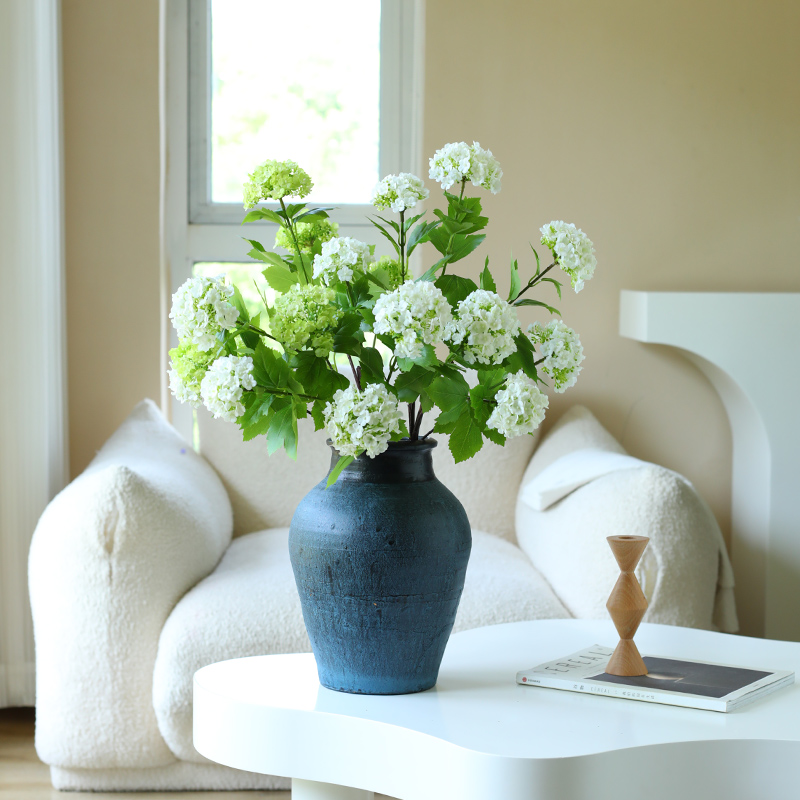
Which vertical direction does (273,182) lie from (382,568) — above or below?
above

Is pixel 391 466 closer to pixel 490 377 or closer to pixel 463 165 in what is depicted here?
pixel 490 377

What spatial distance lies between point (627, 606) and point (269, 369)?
1.57 feet

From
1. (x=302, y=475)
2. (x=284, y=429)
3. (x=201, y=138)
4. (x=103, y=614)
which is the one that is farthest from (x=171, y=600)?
(x=201, y=138)

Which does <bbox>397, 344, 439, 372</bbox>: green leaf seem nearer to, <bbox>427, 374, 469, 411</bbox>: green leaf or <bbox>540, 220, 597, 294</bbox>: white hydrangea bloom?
<bbox>427, 374, 469, 411</bbox>: green leaf

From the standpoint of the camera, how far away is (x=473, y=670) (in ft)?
3.73

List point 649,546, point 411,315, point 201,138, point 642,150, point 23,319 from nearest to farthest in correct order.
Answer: point 411,315, point 649,546, point 23,319, point 642,150, point 201,138

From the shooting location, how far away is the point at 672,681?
3.45 feet

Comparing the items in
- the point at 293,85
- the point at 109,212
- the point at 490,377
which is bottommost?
the point at 490,377

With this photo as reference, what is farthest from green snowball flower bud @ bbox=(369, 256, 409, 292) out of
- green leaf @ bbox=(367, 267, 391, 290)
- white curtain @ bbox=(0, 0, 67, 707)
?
white curtain @ bbox=(0, 0, 67, 707)

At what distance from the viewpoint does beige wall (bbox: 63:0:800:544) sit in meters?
2.54

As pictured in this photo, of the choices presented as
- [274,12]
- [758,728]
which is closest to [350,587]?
[758,728]

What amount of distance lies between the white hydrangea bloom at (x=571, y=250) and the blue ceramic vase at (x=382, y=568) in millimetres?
240

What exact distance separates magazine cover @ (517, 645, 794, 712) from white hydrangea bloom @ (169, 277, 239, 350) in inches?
20.0

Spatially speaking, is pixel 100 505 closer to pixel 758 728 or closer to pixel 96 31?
pixel 758 728
